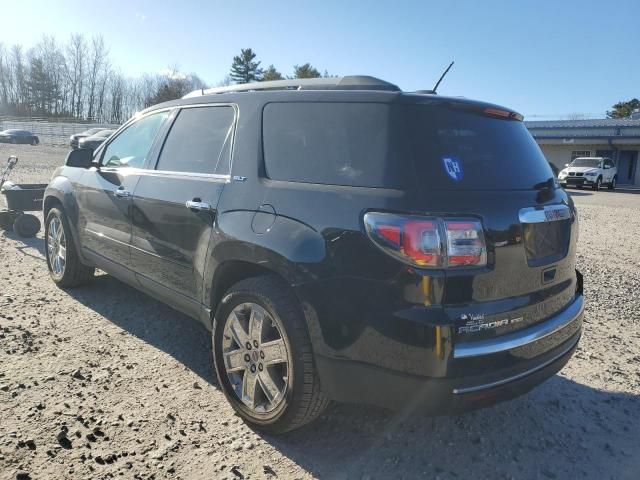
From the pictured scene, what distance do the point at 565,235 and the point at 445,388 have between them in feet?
4.02

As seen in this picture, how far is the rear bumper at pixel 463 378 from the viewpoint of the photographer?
7.17 feet

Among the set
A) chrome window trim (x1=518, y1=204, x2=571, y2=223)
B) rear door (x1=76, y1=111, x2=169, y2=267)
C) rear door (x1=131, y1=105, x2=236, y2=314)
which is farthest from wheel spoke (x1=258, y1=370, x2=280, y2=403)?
rear door (x1=76, y1=111, x2=169, y2=267)

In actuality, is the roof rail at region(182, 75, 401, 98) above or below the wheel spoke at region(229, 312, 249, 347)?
above

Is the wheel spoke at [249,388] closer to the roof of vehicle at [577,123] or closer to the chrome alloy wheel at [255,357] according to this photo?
the chrome alloy wheel at [255,357]

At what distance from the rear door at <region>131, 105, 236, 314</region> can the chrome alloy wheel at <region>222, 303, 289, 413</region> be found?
459 millimetres

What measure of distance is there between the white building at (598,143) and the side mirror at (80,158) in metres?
36.5

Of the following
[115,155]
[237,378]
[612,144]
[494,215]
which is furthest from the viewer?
[612,144]

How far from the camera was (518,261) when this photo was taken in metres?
2.39

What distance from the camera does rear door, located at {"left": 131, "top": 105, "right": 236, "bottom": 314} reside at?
10.3 feet

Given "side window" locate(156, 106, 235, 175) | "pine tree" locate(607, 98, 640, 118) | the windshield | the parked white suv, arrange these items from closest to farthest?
"side window" locate(156, 106, 235, 175)
the parked white suv
the windshield
"pine tree" locate(607, 98, 640, 118)

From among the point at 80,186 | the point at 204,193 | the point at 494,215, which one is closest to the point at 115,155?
the point at 80,186

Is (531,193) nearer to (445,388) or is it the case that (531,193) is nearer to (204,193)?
(445,388)

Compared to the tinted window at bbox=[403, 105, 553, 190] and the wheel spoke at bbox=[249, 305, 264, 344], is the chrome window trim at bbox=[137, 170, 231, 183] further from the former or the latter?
the tinted window at bbox=[403, 105, 553, 190]

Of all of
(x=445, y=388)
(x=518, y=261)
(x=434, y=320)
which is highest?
(x=518, y=261)
